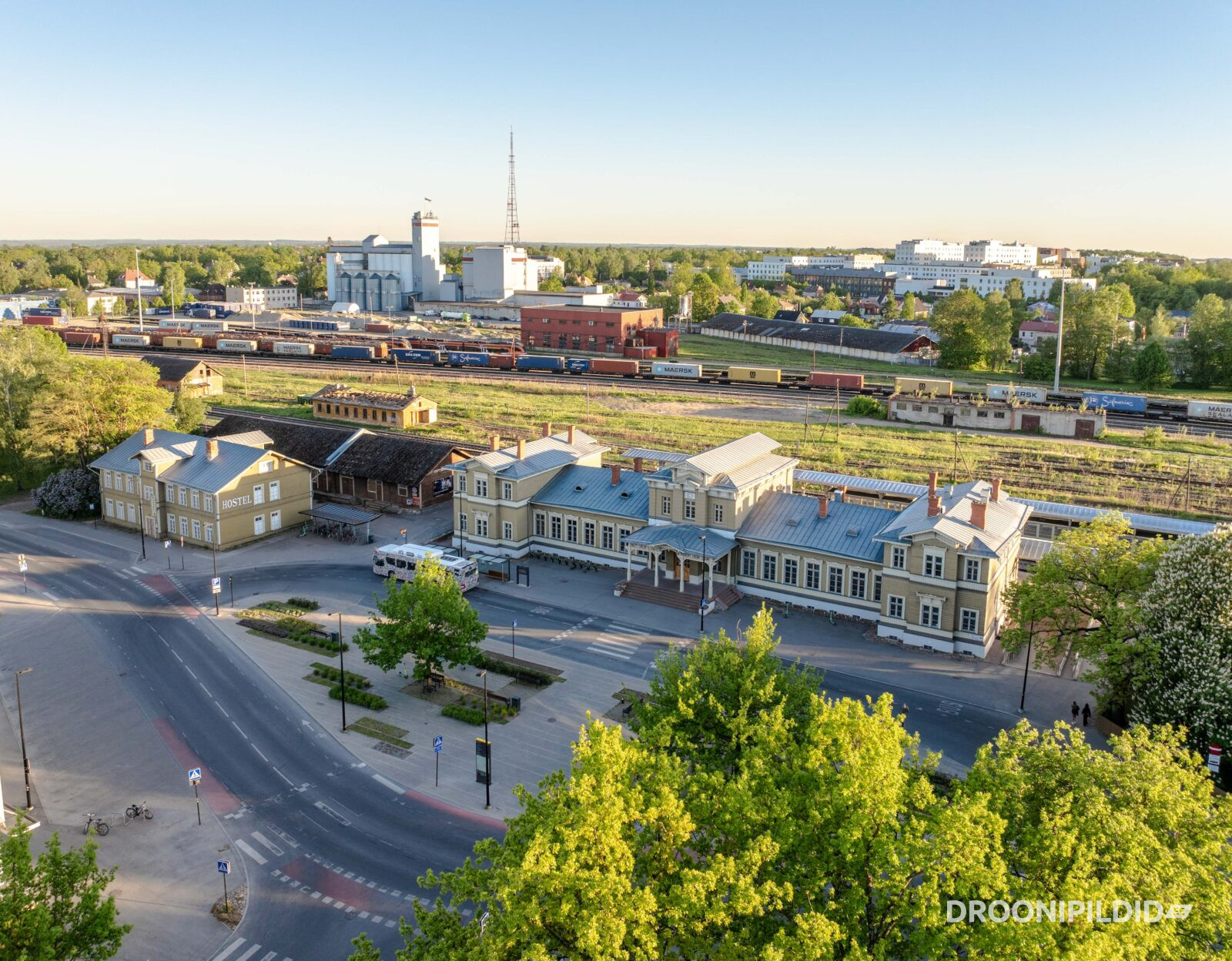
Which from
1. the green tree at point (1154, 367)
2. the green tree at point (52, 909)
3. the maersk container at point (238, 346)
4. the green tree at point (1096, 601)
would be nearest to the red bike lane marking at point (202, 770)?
the green tree at point (52, 909)

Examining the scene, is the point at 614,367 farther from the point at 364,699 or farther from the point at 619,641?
the point at 364,699

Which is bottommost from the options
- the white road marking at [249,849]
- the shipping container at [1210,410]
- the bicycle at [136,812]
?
the white road marking at [249,849]

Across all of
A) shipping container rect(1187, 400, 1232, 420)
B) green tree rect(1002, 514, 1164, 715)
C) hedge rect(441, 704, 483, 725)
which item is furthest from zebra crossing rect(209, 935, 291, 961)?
shipping container rect(1187, 400, 1232, 420)

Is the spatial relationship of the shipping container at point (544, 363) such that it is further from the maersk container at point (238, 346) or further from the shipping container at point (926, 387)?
the shipping container at point (926, 387)

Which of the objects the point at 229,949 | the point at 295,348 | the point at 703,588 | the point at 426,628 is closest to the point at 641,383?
the point at 295,348

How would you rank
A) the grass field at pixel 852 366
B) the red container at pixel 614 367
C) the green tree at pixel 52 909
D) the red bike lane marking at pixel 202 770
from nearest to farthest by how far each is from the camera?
the green tree at pixel 52 909 → the red bike lane marking at pixel 202 770 → the grass field at pixel 852 366 → the red container at pixel 614 367

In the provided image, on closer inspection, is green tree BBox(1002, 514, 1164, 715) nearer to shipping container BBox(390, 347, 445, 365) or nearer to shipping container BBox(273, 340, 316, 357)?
shipping container BBox(390, 347, 445, 365)

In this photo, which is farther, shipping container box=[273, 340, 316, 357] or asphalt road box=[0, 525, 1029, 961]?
shipping container box=[273, 340, 316, 357]
